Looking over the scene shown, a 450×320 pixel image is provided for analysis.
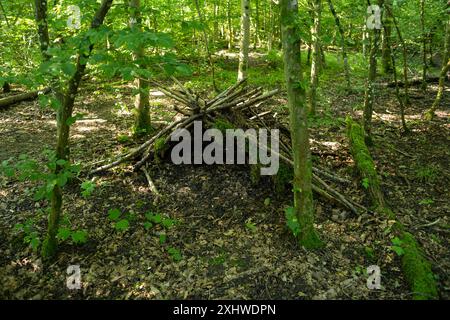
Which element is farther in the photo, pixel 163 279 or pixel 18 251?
pixel 18 251

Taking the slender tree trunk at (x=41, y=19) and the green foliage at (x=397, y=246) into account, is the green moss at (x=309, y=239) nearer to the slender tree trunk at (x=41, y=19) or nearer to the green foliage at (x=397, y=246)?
the green foliage at (x=397, y=246)

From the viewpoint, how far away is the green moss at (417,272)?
3.84 metres

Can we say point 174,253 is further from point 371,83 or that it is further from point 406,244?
point 371,83

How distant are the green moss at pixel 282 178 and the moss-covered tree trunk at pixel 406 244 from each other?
4.19 feet

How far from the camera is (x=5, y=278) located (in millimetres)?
4047

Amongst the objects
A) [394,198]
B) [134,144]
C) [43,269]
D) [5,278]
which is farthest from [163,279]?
[394,198]

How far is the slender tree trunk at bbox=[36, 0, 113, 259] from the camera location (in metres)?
3.56

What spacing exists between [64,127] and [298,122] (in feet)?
8.81

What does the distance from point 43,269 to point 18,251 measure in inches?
22.3

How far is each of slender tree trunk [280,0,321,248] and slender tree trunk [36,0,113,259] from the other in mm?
1879

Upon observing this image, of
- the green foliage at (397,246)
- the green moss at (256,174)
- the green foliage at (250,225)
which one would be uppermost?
the green moss at (256,174)

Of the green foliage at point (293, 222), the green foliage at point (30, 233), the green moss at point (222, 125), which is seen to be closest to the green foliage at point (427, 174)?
the green foliage at point (293, 222)

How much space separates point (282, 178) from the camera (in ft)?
18.4
